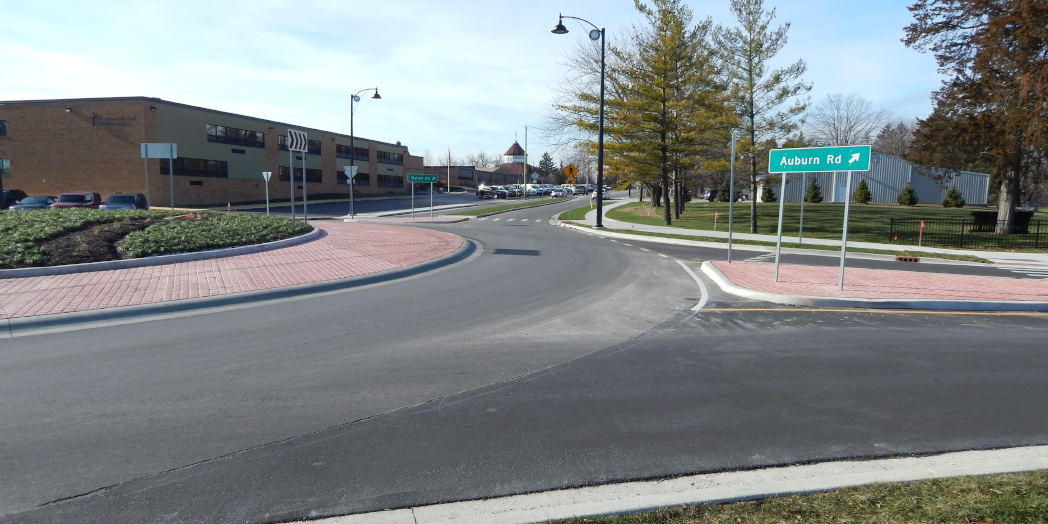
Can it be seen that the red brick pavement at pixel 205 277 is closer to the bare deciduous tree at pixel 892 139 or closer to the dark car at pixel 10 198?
the dark car at pixel 10 198

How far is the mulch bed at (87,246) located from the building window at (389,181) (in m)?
58.3

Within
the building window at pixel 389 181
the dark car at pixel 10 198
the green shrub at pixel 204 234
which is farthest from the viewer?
the building window at pixel 389 181

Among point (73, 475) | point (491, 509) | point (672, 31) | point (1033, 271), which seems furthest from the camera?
point (672, 31)

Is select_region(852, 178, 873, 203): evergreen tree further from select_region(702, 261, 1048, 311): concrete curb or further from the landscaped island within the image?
the landscaped island

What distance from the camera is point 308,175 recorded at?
194 ft

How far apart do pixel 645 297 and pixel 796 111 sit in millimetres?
19866

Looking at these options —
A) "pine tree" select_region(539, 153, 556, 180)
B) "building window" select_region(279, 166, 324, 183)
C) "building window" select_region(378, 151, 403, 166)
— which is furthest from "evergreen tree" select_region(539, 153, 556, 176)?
"building window" select_region(279, 166, 324, 183)

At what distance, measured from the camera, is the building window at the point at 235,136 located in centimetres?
4769

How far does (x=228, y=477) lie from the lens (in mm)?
3902

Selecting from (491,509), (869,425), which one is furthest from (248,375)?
(869,425)

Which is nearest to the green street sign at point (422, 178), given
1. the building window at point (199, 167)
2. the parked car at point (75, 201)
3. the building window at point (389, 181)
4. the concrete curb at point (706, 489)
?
the parked car at point (75, 201)

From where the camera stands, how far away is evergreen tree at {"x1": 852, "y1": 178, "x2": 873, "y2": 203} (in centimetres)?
5197

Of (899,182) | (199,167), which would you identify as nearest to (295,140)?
(199,167)

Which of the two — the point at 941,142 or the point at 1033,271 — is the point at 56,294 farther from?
the point at 941,142
